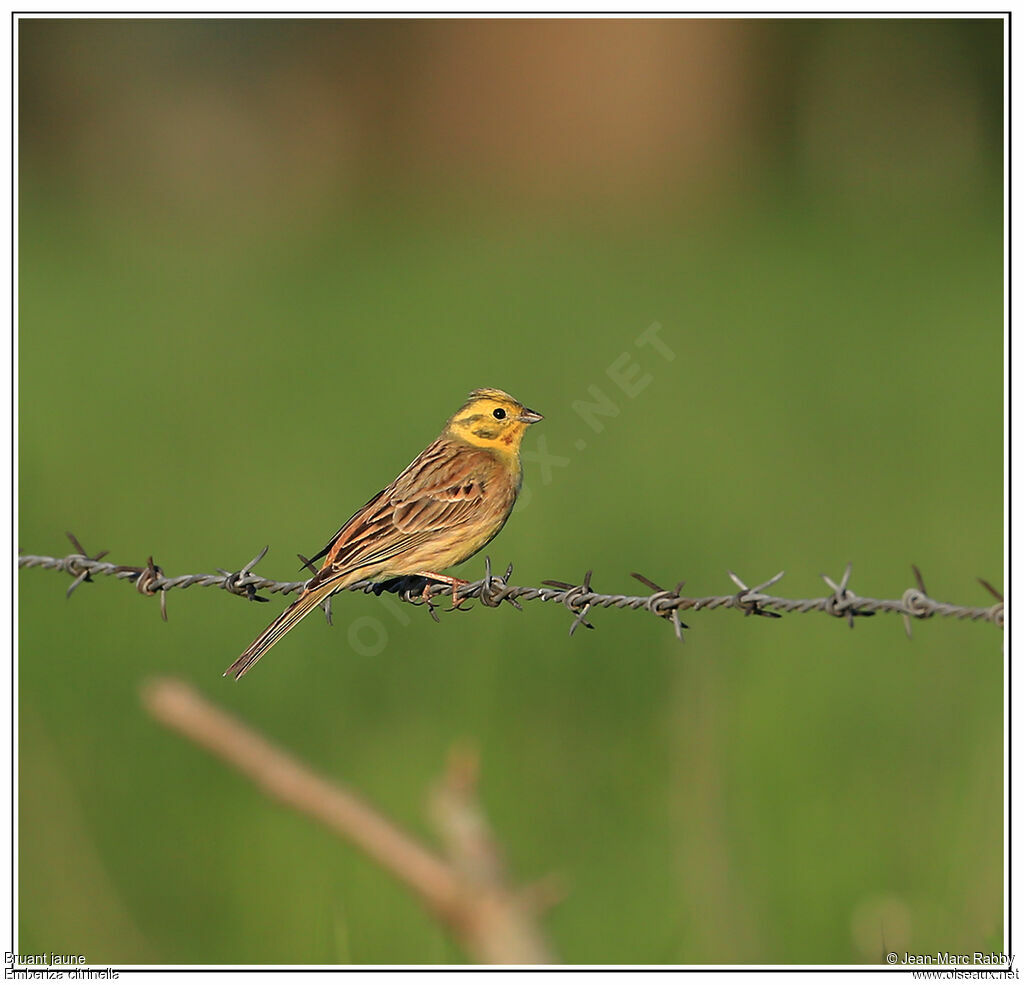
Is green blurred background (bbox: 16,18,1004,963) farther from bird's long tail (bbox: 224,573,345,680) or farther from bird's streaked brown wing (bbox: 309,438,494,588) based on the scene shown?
bird's streaked brown wing (bbox: 309,438,494,588)

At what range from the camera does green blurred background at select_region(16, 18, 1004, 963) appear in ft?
24.1

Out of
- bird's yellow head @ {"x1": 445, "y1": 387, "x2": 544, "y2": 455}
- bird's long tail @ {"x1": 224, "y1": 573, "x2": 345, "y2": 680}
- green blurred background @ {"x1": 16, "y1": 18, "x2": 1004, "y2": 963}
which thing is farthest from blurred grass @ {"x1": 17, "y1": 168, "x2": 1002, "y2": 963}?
bird's yellow head @ {"x1": 445, "y1": 387, "x2": 544, "y2": 455}

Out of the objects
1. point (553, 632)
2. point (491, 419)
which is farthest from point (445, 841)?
point (553, 632)

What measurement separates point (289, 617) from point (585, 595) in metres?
1.88

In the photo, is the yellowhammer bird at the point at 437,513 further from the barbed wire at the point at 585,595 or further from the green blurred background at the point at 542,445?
the green blurred background at the point at 542,445

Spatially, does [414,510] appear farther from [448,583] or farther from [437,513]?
[448,583]

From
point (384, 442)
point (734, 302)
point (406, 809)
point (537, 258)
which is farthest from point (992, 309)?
point (406, 809)

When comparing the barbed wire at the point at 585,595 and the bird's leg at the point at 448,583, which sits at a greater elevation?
the barbed wire at the point at 585,595

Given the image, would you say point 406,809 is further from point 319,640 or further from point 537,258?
point 537,258

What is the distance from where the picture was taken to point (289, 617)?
623 centimetres

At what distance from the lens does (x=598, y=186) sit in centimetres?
2442

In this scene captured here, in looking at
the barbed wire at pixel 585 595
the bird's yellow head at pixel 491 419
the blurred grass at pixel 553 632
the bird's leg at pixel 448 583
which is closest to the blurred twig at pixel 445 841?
the barbed wire at pixel 585 595

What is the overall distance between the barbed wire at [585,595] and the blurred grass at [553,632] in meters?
1.49

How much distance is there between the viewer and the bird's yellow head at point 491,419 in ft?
22.5
